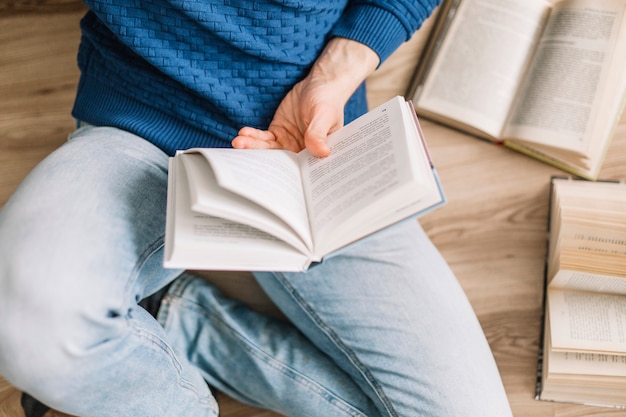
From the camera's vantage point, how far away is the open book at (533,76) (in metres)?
1.01

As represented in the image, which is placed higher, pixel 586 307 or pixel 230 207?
pixel 230 207

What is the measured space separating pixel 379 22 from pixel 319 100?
0.59 ft

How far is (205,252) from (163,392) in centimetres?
24

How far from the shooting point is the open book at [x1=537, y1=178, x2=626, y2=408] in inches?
35.9

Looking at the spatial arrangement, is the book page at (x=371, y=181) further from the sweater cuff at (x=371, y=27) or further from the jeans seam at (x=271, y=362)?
the jeans seam at (x=271, y=362)

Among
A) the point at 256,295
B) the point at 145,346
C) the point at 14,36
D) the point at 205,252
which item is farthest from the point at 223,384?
the point at 14,36

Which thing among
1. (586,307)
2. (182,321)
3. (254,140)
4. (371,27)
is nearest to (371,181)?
(254,140)

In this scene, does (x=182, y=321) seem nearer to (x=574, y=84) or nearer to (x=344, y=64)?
(x=344, y=64)

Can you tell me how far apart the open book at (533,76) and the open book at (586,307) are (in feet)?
0.42

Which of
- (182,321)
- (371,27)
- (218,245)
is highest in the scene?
(371,27)

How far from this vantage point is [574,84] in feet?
3.35

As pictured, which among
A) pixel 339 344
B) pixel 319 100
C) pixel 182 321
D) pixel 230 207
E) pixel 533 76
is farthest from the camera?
pixel 533 76

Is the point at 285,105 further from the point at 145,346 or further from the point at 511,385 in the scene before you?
the point at 511,385

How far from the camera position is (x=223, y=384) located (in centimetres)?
92
